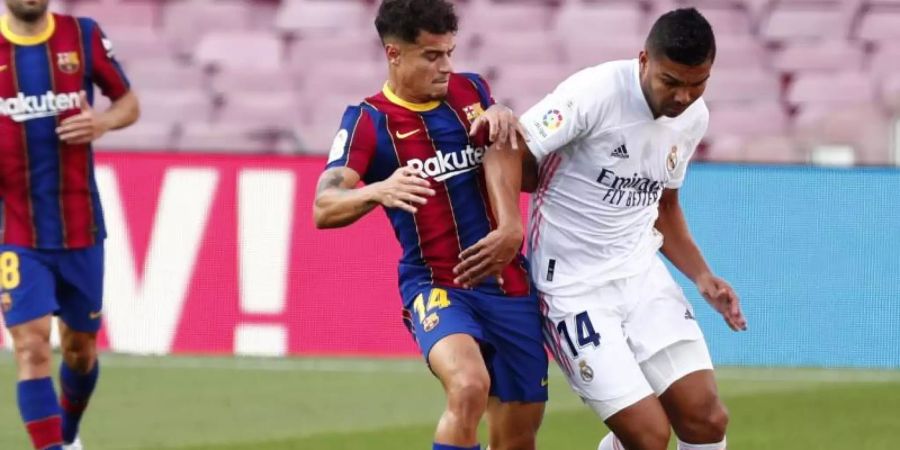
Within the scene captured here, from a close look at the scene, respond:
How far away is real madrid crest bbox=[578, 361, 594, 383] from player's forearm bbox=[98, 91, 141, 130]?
93.1 inches

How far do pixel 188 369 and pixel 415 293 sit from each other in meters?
4.77

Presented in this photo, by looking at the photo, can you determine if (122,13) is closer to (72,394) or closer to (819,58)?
(819,58)

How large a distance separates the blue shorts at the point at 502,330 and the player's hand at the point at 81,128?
5.81 feet

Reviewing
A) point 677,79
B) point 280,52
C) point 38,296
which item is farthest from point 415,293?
point 280,52

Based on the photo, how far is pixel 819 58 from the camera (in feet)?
46.5

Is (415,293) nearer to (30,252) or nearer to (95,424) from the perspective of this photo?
(30,252)

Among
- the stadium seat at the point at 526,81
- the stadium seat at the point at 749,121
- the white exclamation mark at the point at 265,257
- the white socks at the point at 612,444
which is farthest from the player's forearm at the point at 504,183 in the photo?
the stadium seat at the point at 749,121

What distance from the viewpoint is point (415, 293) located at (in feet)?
19.8

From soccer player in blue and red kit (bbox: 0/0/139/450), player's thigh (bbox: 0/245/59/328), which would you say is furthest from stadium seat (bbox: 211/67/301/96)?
player's thigh (bbox: 0/245/59/328)

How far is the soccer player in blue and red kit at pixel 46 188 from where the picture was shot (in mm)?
6977

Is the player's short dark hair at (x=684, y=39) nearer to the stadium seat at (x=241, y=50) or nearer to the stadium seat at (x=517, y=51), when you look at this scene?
the stadium seat at (x=517, y=51)

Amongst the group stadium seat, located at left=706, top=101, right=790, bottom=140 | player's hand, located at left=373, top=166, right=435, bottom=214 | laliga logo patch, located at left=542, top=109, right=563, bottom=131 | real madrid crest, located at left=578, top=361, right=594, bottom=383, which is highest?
laliga logo patch, located at left=542, top=109, right=563, bottom=131

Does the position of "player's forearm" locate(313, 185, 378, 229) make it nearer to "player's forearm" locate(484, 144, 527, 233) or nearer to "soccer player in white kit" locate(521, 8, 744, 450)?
"player's forearm" locate(484, 144, 527, 233)

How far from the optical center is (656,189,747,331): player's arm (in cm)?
633
